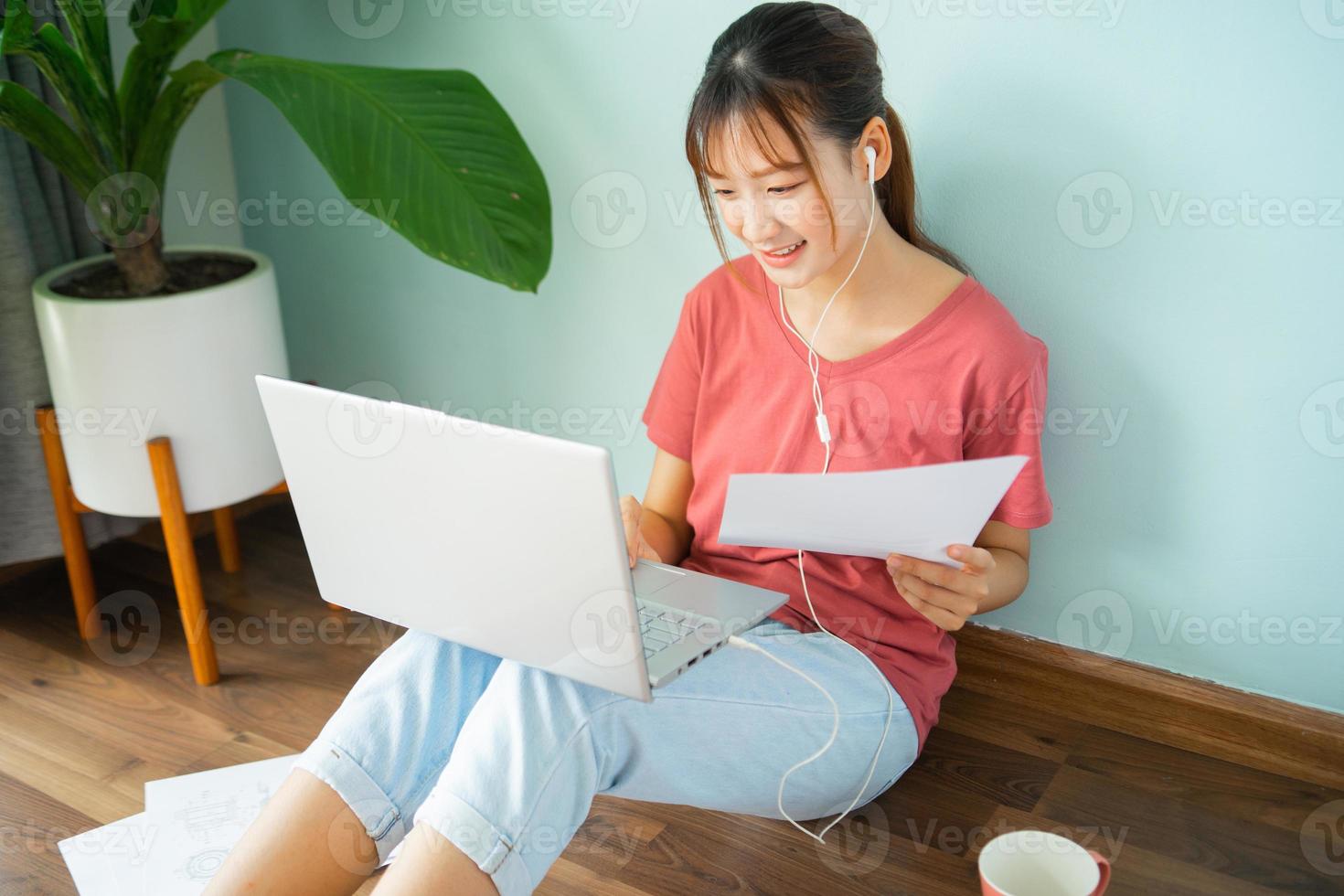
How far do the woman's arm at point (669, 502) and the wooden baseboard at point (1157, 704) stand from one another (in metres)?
0.41

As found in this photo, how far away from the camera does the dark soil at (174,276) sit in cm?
167

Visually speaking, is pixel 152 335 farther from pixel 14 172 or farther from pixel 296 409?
pixel 296 409

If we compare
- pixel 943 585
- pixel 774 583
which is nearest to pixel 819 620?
pixel 774 583

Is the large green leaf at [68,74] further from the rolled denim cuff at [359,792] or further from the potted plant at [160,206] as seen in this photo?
the rolled denim cuff at [359,792]

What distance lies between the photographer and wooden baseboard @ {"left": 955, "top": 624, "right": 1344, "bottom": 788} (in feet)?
4.48

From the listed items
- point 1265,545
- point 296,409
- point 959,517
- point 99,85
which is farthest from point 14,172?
point 1265,545

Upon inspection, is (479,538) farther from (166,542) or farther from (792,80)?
(166,542)

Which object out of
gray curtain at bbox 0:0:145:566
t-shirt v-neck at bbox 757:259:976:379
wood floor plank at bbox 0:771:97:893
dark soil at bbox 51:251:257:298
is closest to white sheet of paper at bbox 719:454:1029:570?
t-shirt v-neck at bbox 757:259:976:379

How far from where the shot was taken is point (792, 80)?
1105mm

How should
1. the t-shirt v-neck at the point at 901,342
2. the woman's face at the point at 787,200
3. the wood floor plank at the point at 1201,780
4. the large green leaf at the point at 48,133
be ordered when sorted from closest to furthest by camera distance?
the woman's face at the point at 787,200
the t-shirt v-neck at the point at 901,342
the wood floor plank at the point at 1201,780
the large green leaf at the point at 48,133

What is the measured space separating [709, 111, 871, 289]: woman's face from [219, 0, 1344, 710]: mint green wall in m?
0.24

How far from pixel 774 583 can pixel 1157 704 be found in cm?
52

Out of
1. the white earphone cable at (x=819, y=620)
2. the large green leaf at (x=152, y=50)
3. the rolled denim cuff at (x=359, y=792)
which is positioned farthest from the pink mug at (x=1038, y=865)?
the large green leaf at (x=152, y=50)

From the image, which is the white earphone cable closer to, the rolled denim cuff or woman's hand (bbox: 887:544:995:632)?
woman's hand (bbox: 887:544:995:632)
